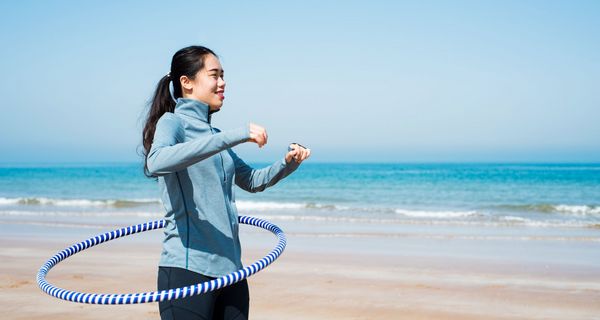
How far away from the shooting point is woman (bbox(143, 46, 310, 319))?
2.66m

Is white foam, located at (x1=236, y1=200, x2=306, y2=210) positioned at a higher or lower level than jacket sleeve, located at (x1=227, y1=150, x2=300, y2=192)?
lower

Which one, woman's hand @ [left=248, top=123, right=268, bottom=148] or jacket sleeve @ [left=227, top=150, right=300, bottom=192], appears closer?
woman's hand @ [left=248, top=123, right=268, bottom=148]

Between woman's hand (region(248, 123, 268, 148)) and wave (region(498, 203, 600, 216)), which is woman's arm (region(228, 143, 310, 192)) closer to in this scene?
woman's hand (region(248, 123, 268, 148))

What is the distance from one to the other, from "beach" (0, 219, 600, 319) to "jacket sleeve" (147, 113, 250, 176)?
4.05 m

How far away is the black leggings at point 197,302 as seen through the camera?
8.78 ft

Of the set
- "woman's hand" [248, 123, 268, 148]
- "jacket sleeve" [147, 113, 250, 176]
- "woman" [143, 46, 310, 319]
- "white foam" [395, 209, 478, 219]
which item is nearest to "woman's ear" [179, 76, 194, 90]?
"woman" [143, 46, 310, 319]

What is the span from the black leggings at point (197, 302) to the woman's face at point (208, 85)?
29.4 inches

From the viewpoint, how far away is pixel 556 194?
28156 millimetres

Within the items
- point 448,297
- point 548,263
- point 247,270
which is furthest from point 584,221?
point 247,270

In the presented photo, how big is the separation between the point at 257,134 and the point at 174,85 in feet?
2.69

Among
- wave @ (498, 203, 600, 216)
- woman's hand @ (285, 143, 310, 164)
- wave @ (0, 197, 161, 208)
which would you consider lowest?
wave @ (0, 197, 161, 208)

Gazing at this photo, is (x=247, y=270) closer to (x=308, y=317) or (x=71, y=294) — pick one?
(x=71, y=294)

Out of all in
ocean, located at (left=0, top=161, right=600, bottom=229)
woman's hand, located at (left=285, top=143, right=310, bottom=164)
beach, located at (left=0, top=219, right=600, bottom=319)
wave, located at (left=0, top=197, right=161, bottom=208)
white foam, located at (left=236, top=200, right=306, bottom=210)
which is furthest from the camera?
wave, located at (left=0, top=197, right=161, bottom=208)

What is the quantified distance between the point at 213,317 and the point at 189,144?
84 cm
